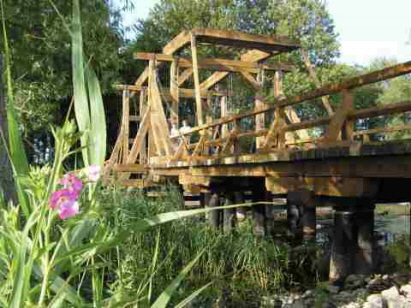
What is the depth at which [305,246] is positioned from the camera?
7.42 m

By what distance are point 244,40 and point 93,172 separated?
8003 mm

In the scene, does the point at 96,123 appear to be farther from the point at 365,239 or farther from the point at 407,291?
the point at 365,239

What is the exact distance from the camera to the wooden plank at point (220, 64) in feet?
32.1

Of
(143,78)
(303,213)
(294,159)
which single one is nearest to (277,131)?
(294,159)

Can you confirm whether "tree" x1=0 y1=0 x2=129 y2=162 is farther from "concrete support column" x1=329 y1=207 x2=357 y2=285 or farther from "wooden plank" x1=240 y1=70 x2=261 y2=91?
"wooden plank" x1=240 y1=70 x2=261 y2=91

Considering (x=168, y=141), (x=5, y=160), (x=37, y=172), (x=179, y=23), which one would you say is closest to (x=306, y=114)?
(x=179, y=23)

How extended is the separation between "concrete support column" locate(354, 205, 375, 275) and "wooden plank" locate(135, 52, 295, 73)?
5542 millimetres

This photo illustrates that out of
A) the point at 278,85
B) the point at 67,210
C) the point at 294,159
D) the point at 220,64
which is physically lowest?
the point at 294,159

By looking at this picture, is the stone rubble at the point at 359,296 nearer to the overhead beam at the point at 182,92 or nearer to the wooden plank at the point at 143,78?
the overhead beam at the point at 182,92

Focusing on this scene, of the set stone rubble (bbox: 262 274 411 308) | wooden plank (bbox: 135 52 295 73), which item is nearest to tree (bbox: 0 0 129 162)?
stone rubble (bbox: 262 274 411 308)

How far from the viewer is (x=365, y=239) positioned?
5039mm

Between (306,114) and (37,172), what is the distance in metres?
23.8

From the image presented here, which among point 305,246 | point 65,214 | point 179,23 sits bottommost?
point 305,246

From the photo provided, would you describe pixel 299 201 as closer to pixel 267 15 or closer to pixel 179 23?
pixel 179 23
